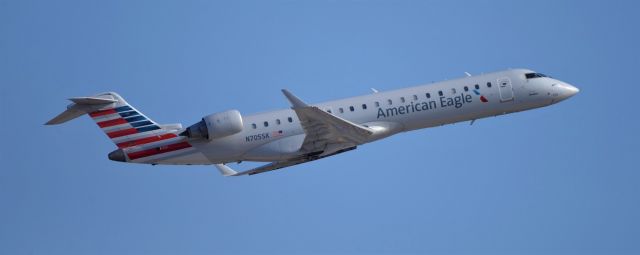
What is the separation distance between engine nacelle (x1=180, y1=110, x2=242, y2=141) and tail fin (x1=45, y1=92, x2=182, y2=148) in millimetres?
1240

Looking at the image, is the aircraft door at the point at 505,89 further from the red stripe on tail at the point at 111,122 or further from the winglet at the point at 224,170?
the red stripe on tail at the point at 111,122

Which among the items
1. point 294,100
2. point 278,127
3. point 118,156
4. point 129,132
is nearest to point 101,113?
point 129,132

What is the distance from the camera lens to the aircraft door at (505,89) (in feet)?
135

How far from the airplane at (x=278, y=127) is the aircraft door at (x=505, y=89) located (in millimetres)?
505

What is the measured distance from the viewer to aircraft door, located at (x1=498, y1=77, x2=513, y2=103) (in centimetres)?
4112

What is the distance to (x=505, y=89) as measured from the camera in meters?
41.2

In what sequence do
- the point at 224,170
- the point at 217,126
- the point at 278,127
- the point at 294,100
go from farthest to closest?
the point at 224,170, the point at 278,127, the point at 217,126, the point at 294,100

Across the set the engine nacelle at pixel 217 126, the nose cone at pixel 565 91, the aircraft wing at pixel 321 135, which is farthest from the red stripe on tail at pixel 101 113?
the nose cone at pixel 565 91

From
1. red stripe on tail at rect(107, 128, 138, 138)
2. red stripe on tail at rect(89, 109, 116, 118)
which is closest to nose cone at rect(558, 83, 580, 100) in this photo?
red stripe on tail at rect(107, 128, 138, 138)

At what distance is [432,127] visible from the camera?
40906 mm

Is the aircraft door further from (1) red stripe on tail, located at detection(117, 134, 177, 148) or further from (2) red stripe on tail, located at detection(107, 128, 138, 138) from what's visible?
(2) red stripe on tail, located at detection(107, 128, 138, 138)

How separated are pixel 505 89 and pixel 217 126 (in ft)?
38.9

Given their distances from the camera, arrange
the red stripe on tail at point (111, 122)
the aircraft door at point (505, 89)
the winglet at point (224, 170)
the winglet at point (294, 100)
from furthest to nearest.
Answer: the winglet at point (224, 170) < the aircraft door at point (505, 89) < the red stripe on tail at point (111, 122) < the winglet at point (294, 100)

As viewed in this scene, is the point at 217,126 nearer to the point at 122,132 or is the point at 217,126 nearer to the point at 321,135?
the point at 122,132
